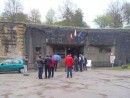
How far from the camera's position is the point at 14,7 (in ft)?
172

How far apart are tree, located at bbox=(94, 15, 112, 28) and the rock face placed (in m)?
32.0

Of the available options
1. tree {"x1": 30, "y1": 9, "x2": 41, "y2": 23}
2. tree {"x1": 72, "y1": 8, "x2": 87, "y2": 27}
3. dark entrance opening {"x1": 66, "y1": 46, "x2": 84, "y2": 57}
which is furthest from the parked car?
tree {"x1": 30, "y1": 9, "x2": 41, "y2": 23}

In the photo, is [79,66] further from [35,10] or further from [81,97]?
[35,10]

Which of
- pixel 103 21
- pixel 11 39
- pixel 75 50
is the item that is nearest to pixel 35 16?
pixel 103 21

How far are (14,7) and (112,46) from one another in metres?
18.9

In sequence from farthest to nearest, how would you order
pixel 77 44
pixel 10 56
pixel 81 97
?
pixel 77 44 → pixel 10 56 → pixel 81 97

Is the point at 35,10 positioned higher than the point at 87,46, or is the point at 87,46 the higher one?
the point at 35,10

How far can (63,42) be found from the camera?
38844 millimetres

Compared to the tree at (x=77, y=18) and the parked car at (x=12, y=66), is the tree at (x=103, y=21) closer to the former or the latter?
the tree at (x=77, y=18)

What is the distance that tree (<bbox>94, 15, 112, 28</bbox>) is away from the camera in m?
75.2

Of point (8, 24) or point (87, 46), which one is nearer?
point (8, 24)

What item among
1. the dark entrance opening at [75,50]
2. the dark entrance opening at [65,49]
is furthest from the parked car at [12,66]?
the dark entrance opening at [75,50]

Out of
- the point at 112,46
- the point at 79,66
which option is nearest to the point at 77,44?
the point at 112,46

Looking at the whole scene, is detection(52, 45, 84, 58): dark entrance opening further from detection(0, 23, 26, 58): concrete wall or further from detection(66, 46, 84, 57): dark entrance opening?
detection(0, 23, 26, 58): concrete wall
